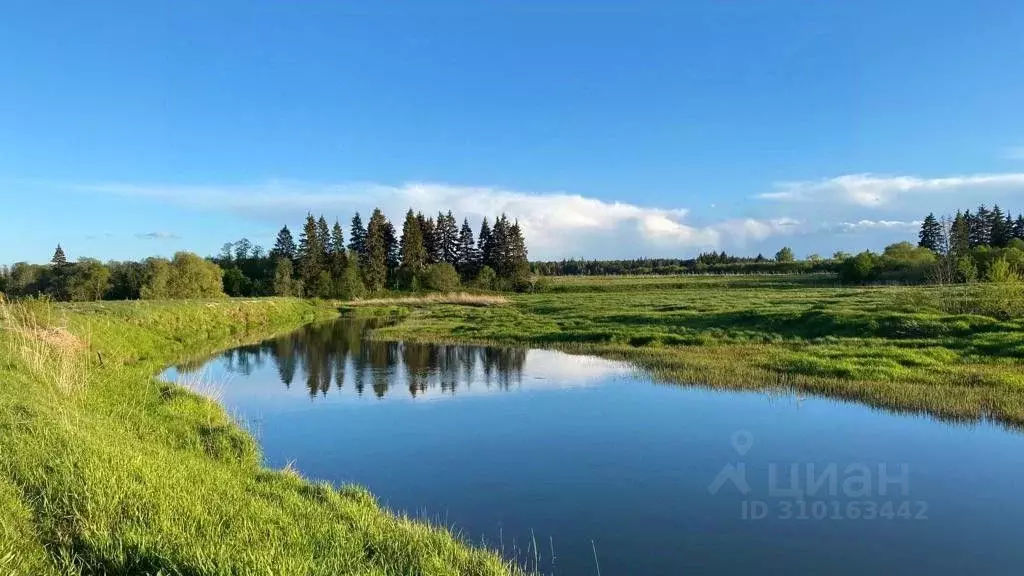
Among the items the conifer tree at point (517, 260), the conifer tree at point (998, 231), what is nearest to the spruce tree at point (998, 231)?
the conifer tree at point (998, 231)

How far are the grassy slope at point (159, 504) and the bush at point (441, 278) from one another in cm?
5439

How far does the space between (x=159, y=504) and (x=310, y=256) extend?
65.3m

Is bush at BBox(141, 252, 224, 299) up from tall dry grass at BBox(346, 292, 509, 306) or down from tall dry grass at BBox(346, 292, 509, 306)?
up

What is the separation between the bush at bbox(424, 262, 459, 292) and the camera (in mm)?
66188

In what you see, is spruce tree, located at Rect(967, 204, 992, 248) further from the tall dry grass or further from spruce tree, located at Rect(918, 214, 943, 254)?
the tall dry grass

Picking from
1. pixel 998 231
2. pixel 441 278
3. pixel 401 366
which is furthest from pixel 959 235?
pixel 401 366

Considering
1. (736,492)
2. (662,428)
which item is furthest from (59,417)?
(662,428)

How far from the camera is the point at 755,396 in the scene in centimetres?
1598

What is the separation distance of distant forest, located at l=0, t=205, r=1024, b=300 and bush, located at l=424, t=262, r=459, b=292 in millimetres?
108

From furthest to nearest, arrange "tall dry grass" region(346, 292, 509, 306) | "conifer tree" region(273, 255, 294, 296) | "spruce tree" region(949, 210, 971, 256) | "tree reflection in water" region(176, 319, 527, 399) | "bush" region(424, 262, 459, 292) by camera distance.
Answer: "spruce tree" region(949, 210, 971, 256), "bush" region(424, 262, 459, 292), "conifer tree" region(273, 255, 294, 296), "tall dry grass" region(346, 292, 509, 306), "tree reflection in water" region(176, 319, 527, 399)

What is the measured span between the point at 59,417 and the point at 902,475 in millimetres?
12545

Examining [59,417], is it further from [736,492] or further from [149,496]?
[736,492]

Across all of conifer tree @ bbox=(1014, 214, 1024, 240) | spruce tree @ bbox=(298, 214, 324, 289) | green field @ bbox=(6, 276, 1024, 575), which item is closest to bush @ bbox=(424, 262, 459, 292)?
spruce tree @ bbox=(298, 214, 324, 289)

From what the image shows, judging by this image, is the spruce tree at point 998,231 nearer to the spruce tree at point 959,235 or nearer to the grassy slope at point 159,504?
the spruce tree at point 959,235
